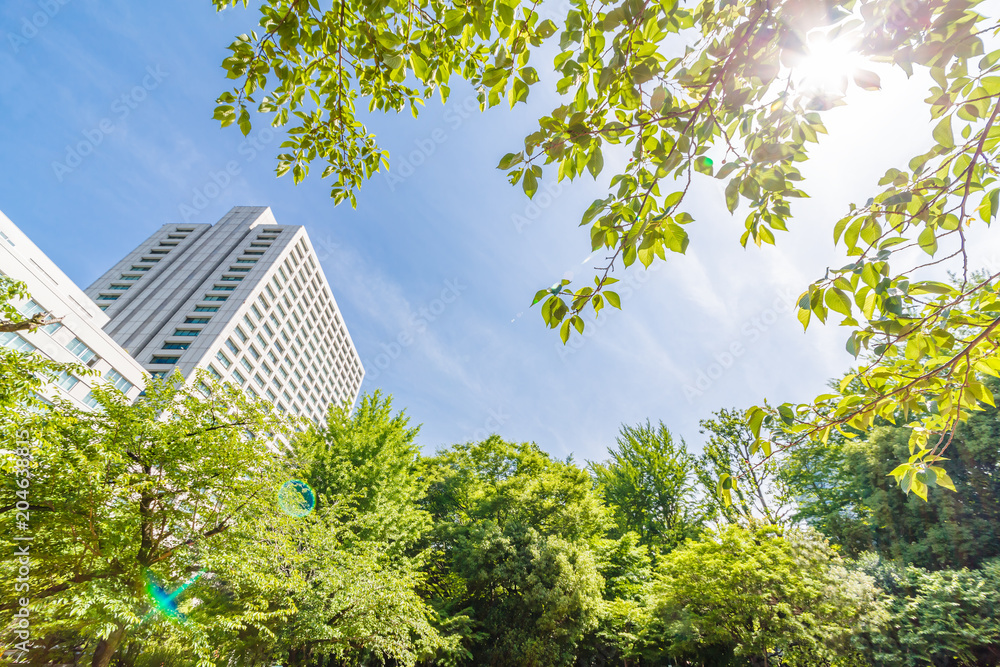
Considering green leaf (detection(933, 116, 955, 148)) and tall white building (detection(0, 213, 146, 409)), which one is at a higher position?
tall white building (detection(0, 213, 146, 409))

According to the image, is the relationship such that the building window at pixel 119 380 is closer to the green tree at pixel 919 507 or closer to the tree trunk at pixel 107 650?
the tree trunk at pixel 107 650

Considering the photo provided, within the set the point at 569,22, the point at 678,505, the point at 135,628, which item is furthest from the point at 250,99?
the point at 678,505

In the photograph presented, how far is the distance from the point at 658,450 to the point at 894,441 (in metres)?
9.51

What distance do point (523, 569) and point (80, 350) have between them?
26.7 m

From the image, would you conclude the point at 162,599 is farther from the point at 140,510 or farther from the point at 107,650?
the point at 140,510

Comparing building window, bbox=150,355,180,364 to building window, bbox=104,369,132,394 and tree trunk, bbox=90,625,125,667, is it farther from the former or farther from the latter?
tree trunk, bbox=90,625,125,667

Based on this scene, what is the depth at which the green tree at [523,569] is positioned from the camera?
1148 cm

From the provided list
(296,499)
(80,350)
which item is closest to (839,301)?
(296,499)

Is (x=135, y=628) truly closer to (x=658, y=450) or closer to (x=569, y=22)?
(x=569, y=22)

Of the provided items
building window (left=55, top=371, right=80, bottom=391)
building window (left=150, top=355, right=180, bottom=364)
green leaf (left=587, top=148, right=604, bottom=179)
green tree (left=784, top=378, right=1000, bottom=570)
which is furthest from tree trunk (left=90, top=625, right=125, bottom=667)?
building window (left=150, top=355, right=180, bottom=364)

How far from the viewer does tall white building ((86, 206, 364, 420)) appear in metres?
32.8

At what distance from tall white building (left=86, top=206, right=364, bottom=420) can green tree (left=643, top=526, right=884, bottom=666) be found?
96.9 feet

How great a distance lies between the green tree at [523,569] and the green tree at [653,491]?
15.9 ft

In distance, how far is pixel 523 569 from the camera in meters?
11.8
